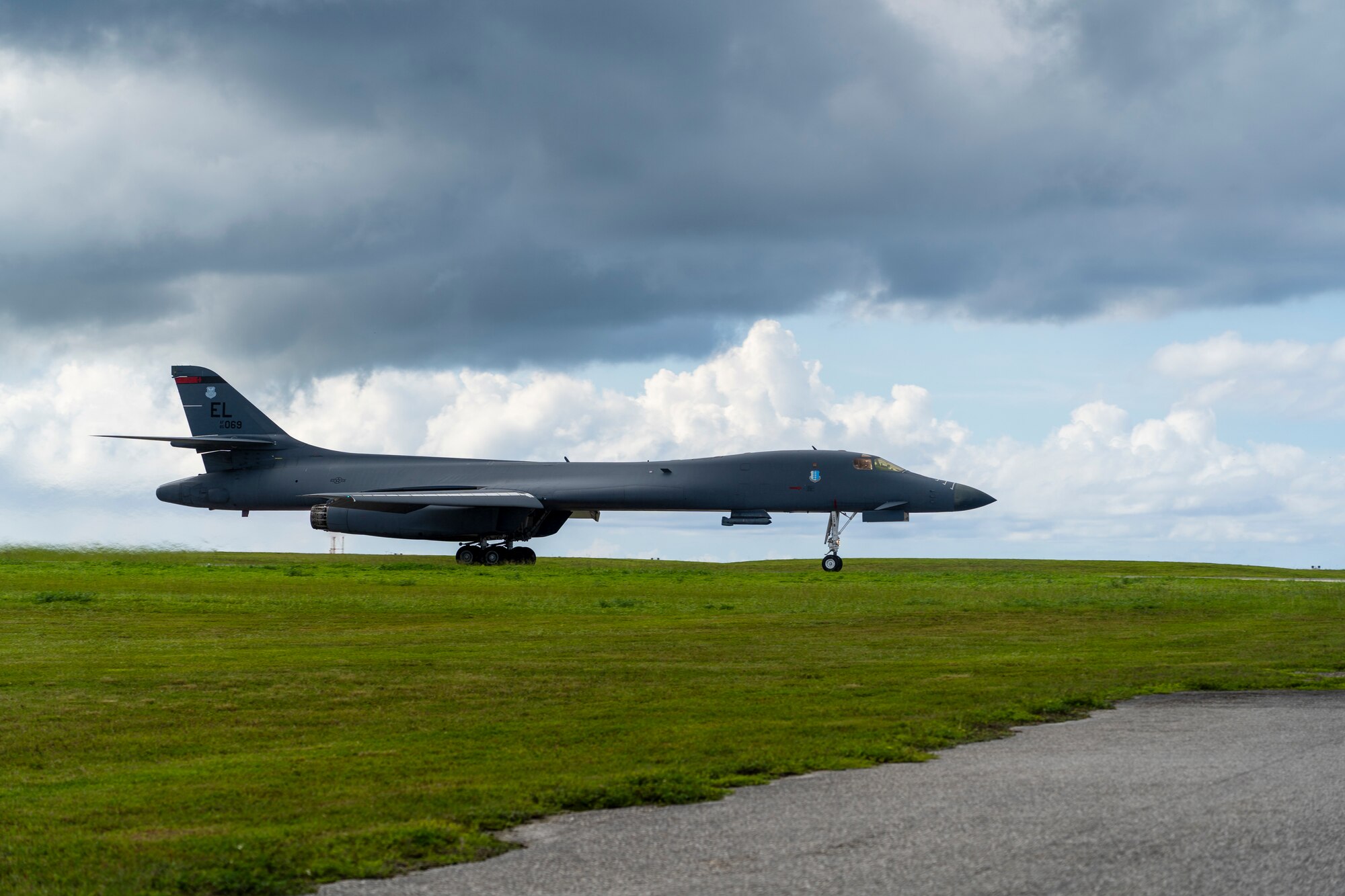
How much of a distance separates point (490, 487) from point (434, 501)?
3.20 metres

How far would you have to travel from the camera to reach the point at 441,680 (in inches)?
549

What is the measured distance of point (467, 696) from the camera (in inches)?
504

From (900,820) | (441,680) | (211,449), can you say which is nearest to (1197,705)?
(900,820)

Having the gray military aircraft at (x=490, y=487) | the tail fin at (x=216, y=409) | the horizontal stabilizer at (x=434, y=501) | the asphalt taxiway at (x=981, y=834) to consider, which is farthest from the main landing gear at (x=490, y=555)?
the asphalt taxiway at (x=981, y=834)

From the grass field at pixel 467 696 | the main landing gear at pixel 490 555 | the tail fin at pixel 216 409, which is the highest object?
the tail fin at pixel 216 409

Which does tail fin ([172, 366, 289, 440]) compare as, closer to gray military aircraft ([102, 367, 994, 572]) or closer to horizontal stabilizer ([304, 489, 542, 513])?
gray military aircraft ([102, 367, 994, 572])

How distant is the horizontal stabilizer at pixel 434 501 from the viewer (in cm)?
4300

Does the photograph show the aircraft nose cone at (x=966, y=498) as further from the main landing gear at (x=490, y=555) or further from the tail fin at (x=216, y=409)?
the tail fin at (x=216, y=409)

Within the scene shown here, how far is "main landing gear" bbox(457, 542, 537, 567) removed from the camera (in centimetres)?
4462

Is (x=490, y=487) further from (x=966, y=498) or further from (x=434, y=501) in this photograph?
(x=966, y=498)

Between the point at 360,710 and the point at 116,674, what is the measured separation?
14.0ft

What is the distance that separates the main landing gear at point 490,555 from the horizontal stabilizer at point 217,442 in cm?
897

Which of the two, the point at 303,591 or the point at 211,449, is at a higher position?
the point at 211,449

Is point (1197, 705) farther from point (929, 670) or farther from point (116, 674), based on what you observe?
point (116, 674)
